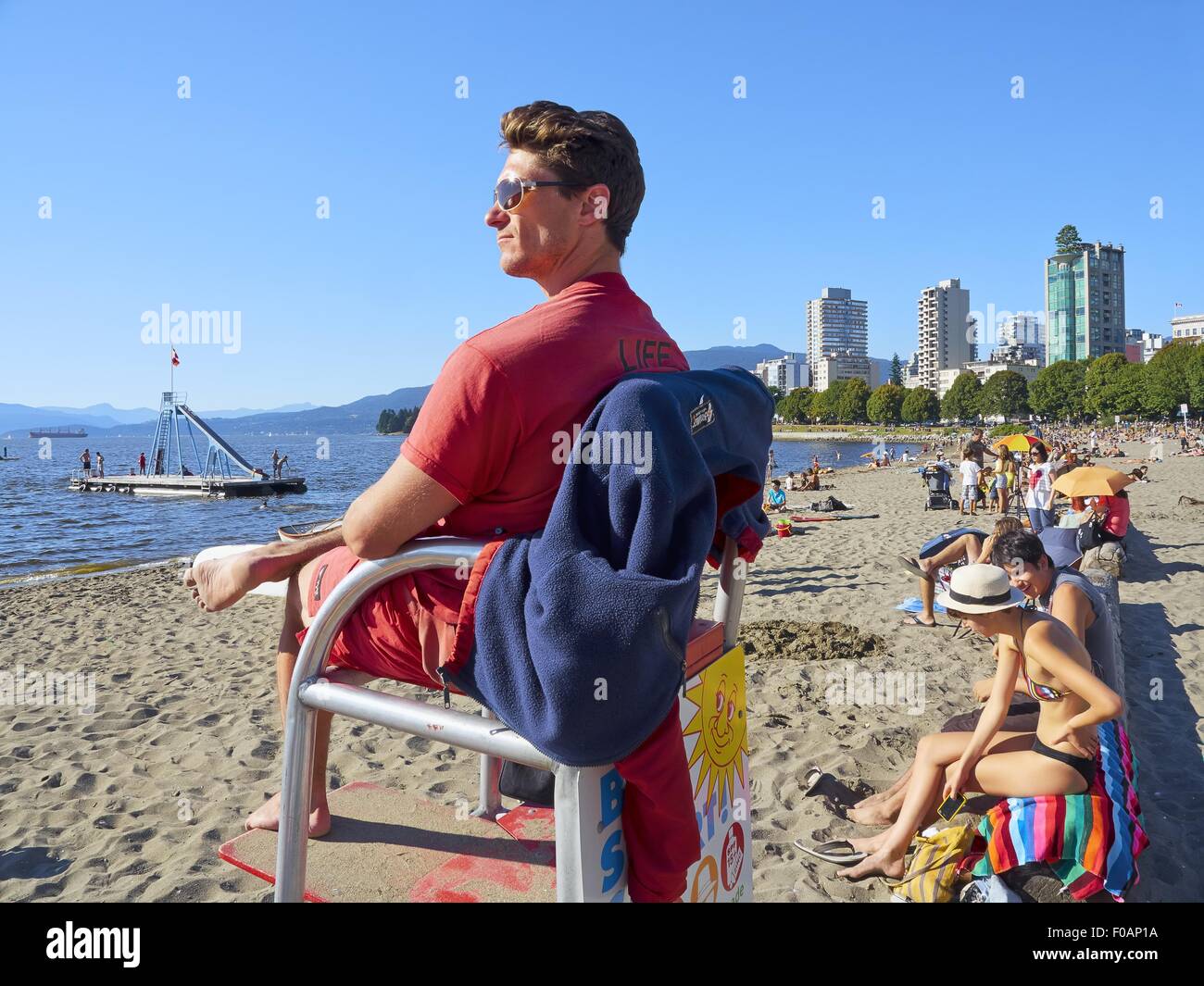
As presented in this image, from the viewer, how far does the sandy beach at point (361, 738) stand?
3.51 metres

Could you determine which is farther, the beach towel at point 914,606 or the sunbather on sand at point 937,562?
the beach towel at point 914,606

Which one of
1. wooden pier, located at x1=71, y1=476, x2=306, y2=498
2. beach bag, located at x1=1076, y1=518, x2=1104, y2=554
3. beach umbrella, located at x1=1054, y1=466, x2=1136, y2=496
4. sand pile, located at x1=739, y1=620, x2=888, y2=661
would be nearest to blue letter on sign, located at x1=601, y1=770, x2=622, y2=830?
sand pile, located at x1=739, y1=620, x2=888, y2=661

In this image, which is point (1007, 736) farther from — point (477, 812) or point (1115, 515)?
point (1115, 515)

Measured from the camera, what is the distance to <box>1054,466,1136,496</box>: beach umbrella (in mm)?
10266

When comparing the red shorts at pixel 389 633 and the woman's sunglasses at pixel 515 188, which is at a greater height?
the woman's sunglasses at pixel 515 188

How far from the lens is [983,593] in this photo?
3.52 m

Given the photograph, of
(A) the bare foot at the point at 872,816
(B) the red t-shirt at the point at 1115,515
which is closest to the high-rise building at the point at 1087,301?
(B) the red t-shirt at the point at 1115,515

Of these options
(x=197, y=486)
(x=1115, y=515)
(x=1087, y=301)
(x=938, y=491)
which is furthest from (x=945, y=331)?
(x=1115, y=515)

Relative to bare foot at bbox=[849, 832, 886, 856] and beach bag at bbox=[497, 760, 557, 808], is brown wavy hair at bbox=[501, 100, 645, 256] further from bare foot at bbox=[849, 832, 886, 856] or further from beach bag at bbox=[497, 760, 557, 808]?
bare foot at bbox=[849, 832, 886, 856]

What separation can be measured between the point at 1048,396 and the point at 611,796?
11257 centimetres

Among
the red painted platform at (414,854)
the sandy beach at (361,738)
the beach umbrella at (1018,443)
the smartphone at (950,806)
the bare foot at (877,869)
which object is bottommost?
the bare foot at (877,869)

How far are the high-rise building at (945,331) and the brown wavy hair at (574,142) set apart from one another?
200m

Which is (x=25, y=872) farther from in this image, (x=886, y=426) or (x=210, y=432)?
(x=886, y=426)

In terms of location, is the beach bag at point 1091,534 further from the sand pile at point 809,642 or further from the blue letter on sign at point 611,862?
the blue letter on sign at point 611,862
